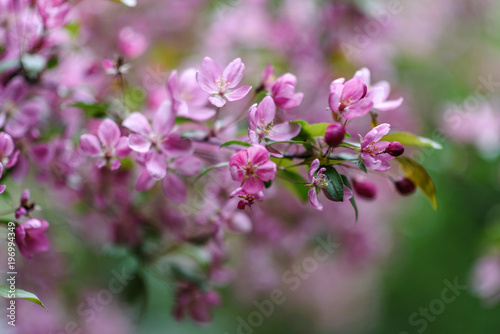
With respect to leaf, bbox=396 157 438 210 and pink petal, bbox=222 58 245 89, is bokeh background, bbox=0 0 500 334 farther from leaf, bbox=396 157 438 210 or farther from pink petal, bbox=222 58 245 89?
leaf, bbox=396 157 438 210

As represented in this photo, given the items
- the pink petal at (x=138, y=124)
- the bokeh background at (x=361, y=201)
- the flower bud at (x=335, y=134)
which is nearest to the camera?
the flower bud at (x=335, y=134)

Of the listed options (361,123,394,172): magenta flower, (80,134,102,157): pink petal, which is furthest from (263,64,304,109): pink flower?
(80,134,102,157): pink petal

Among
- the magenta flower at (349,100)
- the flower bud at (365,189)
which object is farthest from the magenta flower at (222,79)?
the flower bud at (365,189)

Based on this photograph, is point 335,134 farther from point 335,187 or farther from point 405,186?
point 405,186

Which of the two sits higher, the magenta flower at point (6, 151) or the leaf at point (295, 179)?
the leaf at point (295, 179)

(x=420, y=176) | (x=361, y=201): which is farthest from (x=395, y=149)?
(x=361, y=201)

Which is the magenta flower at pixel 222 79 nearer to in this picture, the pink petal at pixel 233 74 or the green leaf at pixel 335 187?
the pink petal at pixel 233 74
